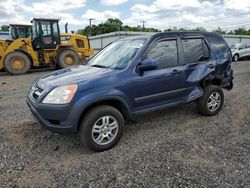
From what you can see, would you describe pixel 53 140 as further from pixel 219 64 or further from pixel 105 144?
pixel 219 64

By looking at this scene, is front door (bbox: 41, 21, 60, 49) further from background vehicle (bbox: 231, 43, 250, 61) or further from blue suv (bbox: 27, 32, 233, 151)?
background vehicle (bbox: 231, 43, 250, 61)

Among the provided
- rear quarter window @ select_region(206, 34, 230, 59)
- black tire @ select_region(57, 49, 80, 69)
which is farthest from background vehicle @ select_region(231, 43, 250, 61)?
rear quarter window @ select_region(206, 34, 230, 59)

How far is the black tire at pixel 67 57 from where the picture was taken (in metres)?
14.4

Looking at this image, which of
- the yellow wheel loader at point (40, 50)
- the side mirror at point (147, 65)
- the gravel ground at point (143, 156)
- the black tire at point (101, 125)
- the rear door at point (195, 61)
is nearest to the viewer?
the gravel ground at point (143, 156)

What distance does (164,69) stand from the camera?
14.8 ft

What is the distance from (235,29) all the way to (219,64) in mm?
64610

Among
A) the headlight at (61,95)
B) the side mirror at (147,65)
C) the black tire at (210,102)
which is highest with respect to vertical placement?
the side mirror at (147,65)

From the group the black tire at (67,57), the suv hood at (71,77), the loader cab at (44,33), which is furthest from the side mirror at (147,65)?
the loader cab at (44,33)

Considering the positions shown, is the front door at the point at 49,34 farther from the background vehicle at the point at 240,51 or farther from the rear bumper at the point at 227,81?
the background vehicle at the point at 240,51

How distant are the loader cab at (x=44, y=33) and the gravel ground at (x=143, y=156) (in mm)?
9419

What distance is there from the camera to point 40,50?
14.0 m

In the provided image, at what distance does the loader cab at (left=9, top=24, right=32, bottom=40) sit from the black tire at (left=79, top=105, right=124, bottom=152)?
14275 mm

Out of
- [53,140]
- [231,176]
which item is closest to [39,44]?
[53,140]

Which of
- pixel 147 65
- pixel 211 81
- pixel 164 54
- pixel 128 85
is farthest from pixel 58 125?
pixel 211 81
